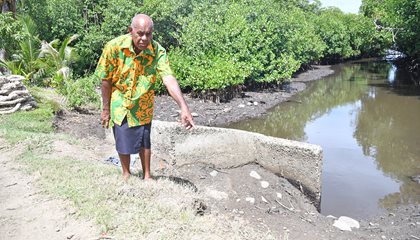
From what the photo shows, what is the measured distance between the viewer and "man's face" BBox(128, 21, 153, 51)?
11.4ft

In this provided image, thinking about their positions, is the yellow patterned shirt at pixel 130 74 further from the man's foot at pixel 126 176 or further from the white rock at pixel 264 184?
the white rock at pixel 264 184

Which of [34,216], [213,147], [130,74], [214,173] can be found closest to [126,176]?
[34,216]

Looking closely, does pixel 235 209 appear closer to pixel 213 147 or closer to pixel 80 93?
pixel 213 147

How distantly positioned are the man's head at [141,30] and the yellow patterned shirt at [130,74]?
0.13 metres

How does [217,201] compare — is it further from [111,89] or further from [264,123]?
[264,123]

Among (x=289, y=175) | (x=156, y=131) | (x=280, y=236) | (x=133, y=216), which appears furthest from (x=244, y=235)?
(x=156, y=131)

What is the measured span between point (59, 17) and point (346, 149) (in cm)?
1178

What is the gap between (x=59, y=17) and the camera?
14727 millimetres

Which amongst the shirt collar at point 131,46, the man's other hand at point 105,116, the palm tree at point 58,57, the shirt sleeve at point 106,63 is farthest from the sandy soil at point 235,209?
the palm tree at point 58,57

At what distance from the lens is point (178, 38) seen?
1541 centimetres

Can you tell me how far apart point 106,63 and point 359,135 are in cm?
909

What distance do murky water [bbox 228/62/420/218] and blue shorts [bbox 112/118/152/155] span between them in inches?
142

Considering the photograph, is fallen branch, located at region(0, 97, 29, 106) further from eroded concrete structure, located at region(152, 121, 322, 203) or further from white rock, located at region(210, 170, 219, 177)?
white rock, located at region(210, 170, 219, 177)

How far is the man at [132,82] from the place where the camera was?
359cm
